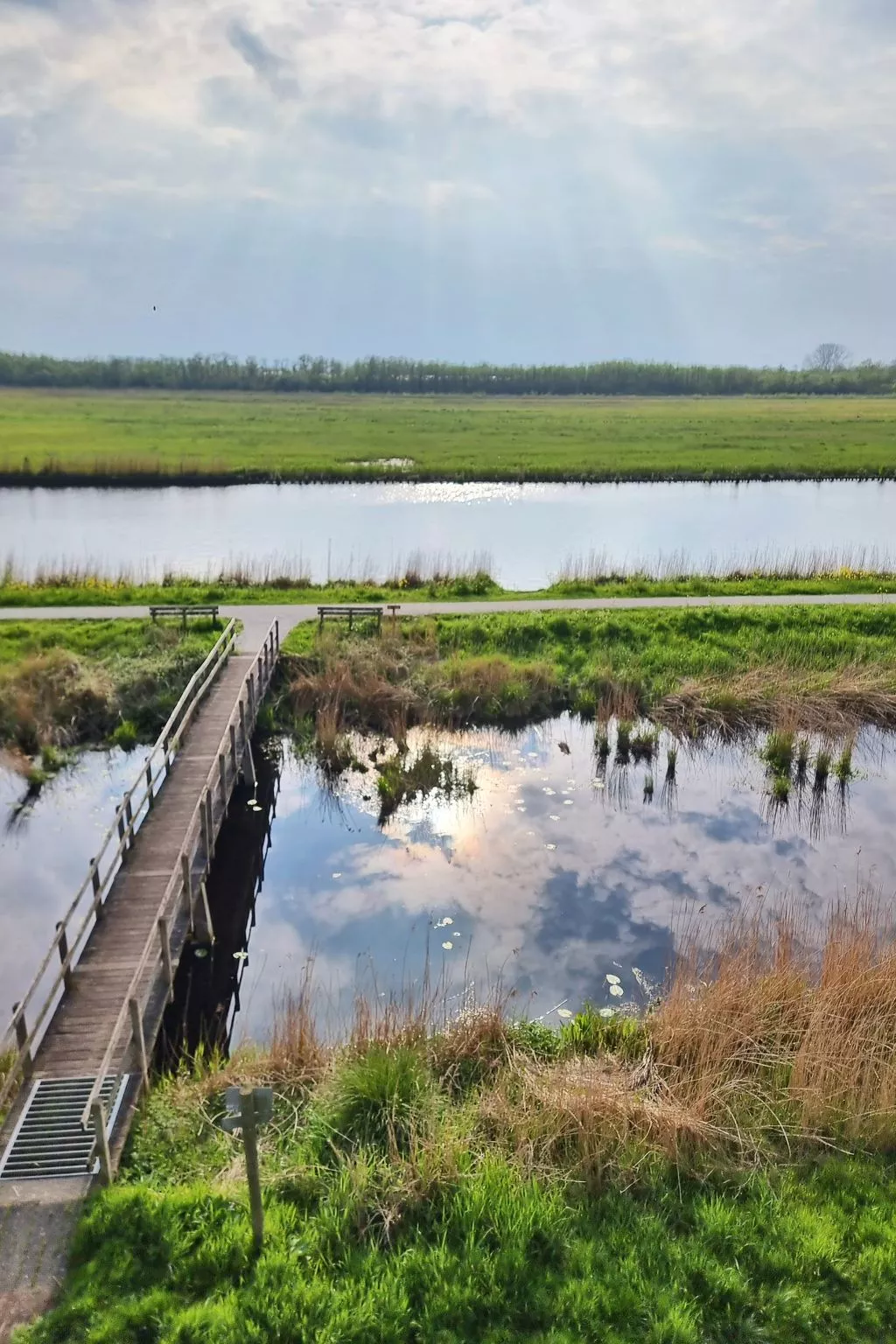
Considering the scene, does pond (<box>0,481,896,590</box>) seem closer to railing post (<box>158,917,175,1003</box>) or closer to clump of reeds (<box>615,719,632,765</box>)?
clump of reeds (<box>615,719,632,765</box>)

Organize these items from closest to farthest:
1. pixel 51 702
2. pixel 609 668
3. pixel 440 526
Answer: pixel 51 702 < pixel 609 668 < pixel 440 526

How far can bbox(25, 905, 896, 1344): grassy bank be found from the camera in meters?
6.55

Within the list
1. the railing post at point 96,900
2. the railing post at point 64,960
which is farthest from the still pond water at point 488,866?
the railing post at point 64,960

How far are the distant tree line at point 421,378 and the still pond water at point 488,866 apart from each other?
393ft

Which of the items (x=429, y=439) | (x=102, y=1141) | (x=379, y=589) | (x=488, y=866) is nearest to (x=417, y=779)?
(x=488, y=866)

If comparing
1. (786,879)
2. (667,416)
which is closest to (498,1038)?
(786,879)

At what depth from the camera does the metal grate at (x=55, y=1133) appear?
7727 mm

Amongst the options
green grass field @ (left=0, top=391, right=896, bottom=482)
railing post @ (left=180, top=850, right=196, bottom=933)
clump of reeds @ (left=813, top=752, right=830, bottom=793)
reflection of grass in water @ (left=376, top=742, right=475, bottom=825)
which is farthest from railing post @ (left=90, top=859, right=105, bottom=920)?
green grass field @ (left=0, top=391, right=896, bottom=482)

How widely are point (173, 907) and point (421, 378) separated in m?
138

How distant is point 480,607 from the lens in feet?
A: 85.2

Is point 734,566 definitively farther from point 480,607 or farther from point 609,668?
point 609,668

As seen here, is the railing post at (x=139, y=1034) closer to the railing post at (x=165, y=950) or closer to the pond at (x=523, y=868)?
the railing post at (x=165, y=950)

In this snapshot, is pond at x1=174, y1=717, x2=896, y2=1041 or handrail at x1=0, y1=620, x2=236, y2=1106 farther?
pond at x1=174, y1=717, x2=896, y2=1041

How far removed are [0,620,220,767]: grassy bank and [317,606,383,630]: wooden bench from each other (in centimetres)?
295
